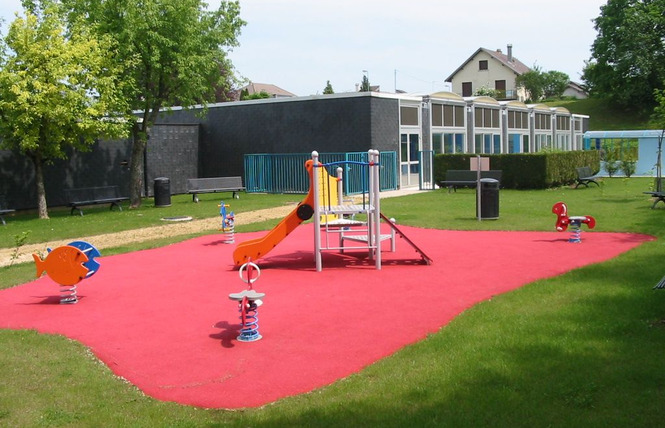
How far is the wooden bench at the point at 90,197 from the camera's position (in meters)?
24.0

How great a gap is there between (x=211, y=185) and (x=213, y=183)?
0.13 m

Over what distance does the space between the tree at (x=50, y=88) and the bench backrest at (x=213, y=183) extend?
568 cm

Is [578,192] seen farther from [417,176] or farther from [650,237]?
[650,237]

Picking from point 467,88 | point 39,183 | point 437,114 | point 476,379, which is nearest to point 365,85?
point 467,88

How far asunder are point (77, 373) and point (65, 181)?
69.8 feet

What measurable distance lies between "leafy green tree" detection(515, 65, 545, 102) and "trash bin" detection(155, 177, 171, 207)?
65636mm

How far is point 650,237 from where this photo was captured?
14984 millimetres

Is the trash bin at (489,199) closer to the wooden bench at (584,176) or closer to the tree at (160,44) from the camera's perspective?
the tree at (160,44)

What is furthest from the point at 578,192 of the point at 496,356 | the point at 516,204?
the point at 496,356

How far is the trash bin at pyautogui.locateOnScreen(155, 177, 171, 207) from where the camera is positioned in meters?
25.6

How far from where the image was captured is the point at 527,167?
97.0ft

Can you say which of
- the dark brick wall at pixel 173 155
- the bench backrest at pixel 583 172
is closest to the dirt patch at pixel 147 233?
the dark brick wall at pixel 173 155

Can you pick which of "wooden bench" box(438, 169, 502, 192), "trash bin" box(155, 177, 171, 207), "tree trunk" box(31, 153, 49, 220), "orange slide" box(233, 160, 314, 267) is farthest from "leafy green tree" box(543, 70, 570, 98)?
"orange slide" box(233, 160, 314, 267)

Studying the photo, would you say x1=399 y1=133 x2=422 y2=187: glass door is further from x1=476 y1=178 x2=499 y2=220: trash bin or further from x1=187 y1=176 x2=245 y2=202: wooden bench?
x1=476 y1=178 x2=499 y2=220: trash bin
